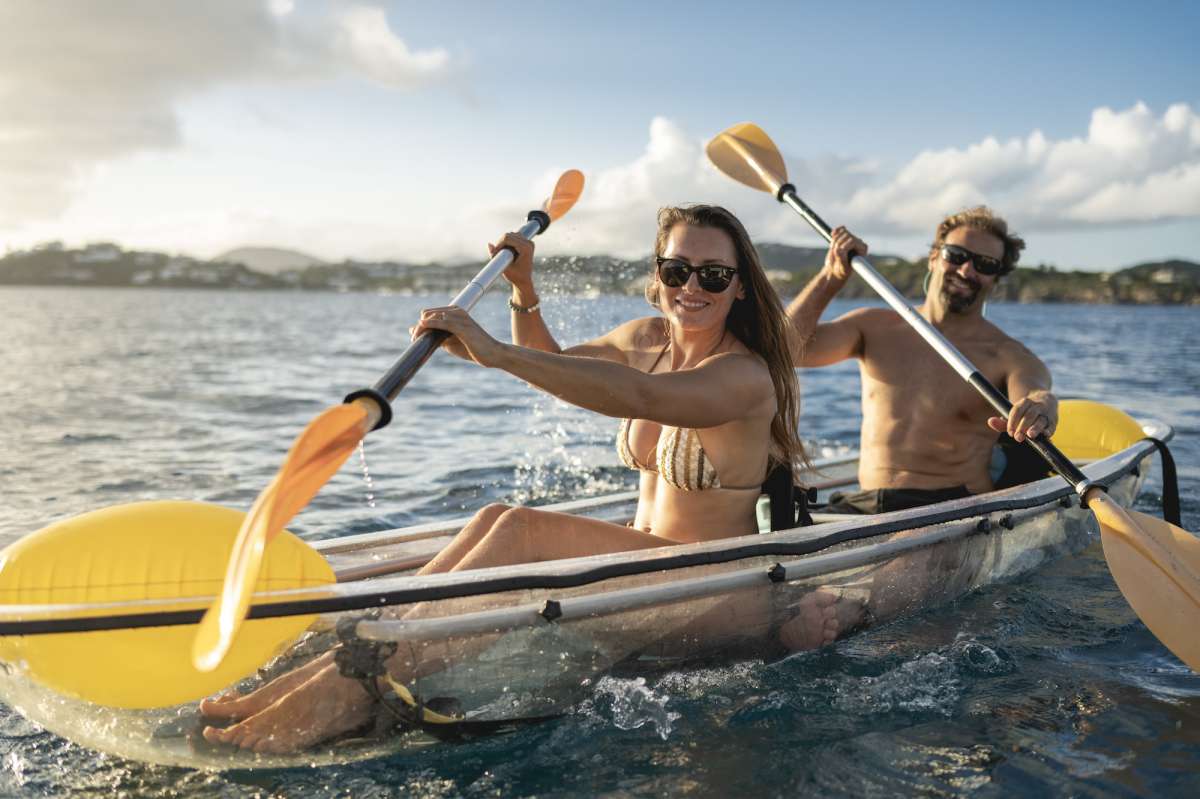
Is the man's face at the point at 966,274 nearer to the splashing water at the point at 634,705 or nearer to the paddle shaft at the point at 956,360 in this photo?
the paddle shaft at the point at 956,360

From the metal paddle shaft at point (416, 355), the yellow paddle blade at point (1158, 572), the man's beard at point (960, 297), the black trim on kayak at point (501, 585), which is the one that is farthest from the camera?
the man's beard at point (960, 297)

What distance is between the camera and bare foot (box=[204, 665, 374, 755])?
2.79 meters

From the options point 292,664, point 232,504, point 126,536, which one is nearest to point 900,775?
point 292,664

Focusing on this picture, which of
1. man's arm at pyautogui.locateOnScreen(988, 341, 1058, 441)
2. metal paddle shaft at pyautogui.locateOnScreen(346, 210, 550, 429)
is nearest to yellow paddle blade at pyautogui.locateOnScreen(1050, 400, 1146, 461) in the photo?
man's arm at pyautogui.locateOnScreen(988, 341, 1058, 441)

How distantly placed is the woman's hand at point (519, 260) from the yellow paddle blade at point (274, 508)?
4.98ft

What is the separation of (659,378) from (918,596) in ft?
5.45

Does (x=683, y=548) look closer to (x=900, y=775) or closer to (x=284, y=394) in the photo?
(x=900, y=775)

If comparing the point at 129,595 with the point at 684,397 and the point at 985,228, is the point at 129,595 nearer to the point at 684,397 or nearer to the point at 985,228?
the point at 684,397

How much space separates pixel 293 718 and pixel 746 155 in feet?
15.6

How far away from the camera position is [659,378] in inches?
126

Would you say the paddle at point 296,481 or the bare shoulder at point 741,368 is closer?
the paddle at point 296,481

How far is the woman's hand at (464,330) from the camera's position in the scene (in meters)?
3.06

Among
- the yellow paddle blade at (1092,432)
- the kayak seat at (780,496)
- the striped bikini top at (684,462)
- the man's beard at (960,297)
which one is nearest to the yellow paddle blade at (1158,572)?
the kayak seat at (780,496)

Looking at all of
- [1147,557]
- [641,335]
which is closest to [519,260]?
[641,335]
